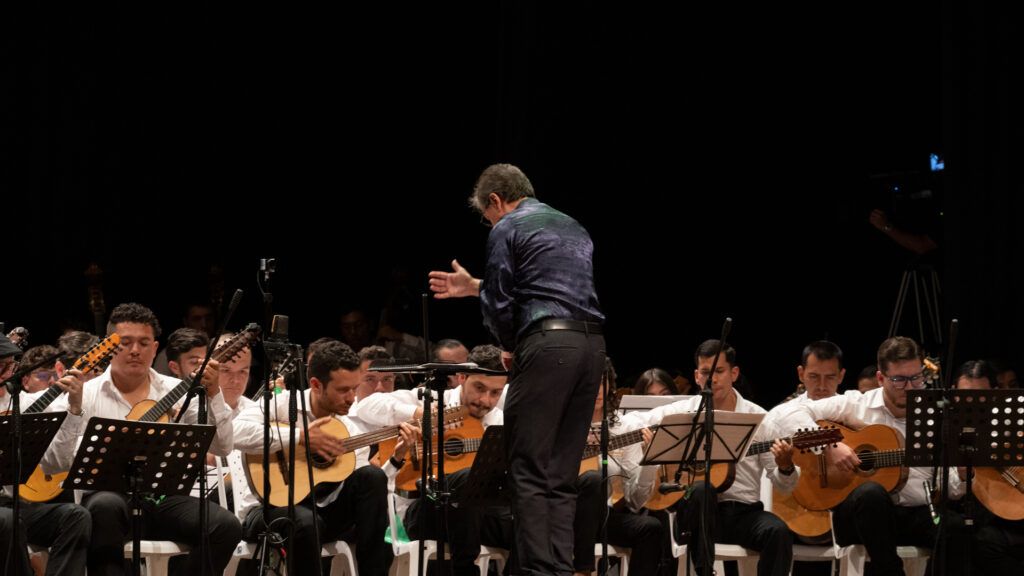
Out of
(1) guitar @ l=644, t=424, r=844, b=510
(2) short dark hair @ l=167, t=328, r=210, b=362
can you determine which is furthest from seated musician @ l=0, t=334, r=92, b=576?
(1) guitar @ l=644, t=424, r=844, b=510

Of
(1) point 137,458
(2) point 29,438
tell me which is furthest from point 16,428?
(1) point 137,458

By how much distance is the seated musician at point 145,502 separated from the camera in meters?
6.08

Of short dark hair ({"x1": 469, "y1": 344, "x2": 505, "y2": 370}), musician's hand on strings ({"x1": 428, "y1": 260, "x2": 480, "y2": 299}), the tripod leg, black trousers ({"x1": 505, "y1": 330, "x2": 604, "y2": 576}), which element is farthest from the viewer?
the tripod leg

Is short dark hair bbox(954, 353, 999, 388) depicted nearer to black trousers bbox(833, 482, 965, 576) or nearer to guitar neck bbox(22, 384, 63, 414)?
black trousers bbox(833, 482, 965, 576)

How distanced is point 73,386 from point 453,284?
201 centimetres

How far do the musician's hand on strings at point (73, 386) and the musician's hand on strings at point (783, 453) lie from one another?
11.4 feet

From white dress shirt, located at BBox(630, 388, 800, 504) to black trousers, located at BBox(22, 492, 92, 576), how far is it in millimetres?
2985

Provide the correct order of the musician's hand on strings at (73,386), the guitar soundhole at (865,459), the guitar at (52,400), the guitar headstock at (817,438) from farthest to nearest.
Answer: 1. the guitar soundhole at (865,459)
2. the guitar headstock at (817,438)
3. the guitar at (52,400)
4. the musician's hand on strings at (73,386)

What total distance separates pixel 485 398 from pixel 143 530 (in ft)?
6.55

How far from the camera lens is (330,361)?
22.3 feet

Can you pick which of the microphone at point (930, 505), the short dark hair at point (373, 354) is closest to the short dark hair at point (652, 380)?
the short dark hair at point (373, 354)

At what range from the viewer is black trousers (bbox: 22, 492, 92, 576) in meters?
5.90

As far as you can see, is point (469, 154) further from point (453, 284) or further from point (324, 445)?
point (453, 284)

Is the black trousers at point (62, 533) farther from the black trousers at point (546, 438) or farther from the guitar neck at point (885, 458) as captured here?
the guitar neck at point (885, 458)
